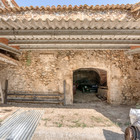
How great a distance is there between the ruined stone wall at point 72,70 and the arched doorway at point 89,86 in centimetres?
153

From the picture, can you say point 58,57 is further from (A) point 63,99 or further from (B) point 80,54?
(A) point 63,99

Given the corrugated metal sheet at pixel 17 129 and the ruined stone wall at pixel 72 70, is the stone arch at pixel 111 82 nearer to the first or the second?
the ruined stone wall at pixel 72 70

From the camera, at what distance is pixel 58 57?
19.2ft

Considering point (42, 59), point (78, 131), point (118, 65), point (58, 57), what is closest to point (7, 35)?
point (42, 59)

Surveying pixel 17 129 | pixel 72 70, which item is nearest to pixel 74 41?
pixel 72 70

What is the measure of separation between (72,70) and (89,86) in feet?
14.8

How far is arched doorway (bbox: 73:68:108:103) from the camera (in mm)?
7562

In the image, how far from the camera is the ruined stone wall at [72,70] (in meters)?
5.75

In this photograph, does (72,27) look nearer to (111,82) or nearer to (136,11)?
(111,82)

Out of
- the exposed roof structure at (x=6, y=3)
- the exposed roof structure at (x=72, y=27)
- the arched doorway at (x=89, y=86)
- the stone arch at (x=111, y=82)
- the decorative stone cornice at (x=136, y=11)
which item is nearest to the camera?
the exposed roof structure at (x=72, y=27)

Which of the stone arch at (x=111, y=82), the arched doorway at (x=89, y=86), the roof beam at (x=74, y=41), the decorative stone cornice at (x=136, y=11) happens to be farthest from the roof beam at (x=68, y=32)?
the arched doorway at (x=89, y=86)

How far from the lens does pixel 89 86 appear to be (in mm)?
9766

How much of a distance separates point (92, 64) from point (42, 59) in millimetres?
2721

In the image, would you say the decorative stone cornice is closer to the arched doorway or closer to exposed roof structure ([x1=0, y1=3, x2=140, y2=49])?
exposed roof structure ([x1=0, y1=3, x2=140, y2=49])
